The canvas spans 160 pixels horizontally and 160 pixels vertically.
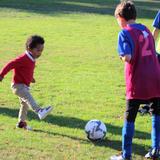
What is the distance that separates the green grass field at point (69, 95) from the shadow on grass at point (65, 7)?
733cm

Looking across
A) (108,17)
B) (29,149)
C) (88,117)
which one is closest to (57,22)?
(108,17)

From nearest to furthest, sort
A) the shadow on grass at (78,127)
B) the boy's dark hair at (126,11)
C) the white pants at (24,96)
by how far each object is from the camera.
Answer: the boy's dark hair at (126,11)
the shadow on grass at (78,127)
the white pants at (24,96)

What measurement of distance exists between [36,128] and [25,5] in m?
25.4

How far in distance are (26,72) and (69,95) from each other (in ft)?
7.89

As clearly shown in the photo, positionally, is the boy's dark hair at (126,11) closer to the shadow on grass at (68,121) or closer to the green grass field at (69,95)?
the green grass field at (69,95)

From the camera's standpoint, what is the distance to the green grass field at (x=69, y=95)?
6.50 metres

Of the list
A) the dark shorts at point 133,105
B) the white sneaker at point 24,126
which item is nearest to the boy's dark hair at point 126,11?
the dark shorts at point 133,105

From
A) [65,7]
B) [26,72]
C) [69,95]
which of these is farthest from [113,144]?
[65,7]

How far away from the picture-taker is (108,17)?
28156 millimetres

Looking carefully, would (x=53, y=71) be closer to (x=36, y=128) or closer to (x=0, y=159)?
(x=36, y=128)

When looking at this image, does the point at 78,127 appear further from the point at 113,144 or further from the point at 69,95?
the point at 69,95

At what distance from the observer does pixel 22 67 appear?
284 inches

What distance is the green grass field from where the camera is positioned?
6496mm

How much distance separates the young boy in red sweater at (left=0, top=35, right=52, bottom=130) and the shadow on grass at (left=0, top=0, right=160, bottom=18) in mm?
21674
